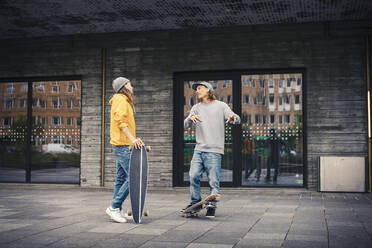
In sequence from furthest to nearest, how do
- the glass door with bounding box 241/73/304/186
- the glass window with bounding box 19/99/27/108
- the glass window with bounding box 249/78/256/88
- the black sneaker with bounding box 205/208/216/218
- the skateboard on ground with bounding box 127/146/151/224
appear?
the glass window with bounding box 19/99/27/108
the glass window with bounding box 249/78/256/88
the glass door with bounding box 241/73/304/186
the black sneaker with bounding box 205/208/216/218
the skateboard on ground with bounding box 127/146/151/224

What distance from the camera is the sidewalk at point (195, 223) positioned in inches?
179

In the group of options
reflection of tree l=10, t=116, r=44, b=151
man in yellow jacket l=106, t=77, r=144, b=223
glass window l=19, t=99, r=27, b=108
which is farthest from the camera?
glass window l=19, t=99, r=27, b=108

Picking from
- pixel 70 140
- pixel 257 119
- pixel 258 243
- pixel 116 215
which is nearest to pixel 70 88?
pixel 70 140

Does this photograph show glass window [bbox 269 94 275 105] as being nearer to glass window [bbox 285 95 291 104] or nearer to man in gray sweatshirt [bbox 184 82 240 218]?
glass window [bbox 285 95 291 104]

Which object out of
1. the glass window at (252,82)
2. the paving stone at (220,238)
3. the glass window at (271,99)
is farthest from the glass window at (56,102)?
the paving stone at (220,238)

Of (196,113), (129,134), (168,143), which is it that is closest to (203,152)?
(196,113)

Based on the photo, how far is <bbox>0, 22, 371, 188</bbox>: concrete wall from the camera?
32.9 feet

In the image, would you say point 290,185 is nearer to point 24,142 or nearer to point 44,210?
point 44,210

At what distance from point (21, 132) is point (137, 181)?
726 centimetres

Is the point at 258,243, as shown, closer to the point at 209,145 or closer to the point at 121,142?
the point at 209,145

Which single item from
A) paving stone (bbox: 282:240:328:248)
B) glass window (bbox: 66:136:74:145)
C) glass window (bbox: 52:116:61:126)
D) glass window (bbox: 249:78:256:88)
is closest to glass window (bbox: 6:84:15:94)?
glass window (bbox: 52:116:61:126)

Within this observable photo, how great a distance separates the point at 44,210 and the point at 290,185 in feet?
18.4

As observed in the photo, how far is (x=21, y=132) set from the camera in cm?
1193

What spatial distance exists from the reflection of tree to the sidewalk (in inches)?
122
